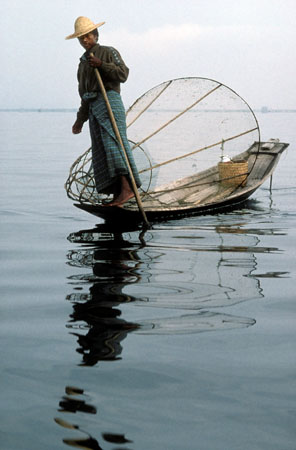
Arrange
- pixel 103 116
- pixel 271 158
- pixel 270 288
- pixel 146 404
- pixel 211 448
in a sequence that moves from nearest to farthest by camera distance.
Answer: pixel 211 448
pixel 146 404
pixel 270 288
pixel 103 116
pixel 271 158

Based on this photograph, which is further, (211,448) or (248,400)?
(248,400)

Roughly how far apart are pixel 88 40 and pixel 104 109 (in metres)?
0.69

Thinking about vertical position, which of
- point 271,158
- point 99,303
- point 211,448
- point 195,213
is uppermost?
point 271,158

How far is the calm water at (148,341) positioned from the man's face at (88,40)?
1.87 m

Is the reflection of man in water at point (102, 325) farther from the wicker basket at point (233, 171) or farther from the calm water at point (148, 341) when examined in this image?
the wicker basket at point (233, 171)

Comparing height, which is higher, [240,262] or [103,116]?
[103,116]

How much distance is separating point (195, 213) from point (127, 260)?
2.42 m

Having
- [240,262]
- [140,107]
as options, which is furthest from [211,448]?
[140,107]

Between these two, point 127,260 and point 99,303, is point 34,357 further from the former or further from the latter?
point 127,260

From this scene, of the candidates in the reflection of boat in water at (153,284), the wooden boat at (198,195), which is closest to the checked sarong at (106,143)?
the wooden boat at (198,195)

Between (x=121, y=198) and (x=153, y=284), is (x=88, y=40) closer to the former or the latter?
(x=121, y=198)

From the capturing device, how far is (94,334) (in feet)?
11.2

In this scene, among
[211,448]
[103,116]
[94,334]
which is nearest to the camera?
[211,448]

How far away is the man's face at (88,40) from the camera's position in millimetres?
6117
